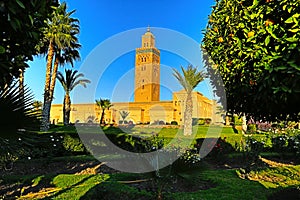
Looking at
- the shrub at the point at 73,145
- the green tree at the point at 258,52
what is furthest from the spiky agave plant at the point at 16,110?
the shrub at the point at 73,145

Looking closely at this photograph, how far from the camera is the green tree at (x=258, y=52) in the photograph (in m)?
3.02

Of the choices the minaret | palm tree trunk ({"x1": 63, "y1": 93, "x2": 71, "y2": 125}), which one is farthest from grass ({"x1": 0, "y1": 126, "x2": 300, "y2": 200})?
palm tree trunk ({"x1": 63, "y1": 93, "x2": 71, "y2": 125})

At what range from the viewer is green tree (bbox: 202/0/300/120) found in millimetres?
3021

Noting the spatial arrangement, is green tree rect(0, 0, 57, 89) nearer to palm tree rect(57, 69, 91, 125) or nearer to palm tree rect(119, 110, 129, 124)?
palm tree rect(57, 69, 91, 125)

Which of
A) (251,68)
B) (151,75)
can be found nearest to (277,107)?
(251,68)

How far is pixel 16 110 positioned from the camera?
10.6ft

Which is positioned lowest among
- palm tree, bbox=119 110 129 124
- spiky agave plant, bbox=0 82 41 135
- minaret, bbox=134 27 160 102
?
spiky agave plant, bbox=0 82 41 135

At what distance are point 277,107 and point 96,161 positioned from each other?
8.39m

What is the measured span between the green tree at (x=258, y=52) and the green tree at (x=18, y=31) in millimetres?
2388

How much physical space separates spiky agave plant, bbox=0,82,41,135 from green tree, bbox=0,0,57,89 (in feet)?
0.53

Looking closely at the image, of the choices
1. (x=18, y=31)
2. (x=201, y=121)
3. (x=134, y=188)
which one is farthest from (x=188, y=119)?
(x=18, y=31)

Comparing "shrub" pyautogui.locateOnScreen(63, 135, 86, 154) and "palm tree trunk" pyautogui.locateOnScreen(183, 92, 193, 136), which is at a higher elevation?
"palm tree trunk" pyautogui.locateOnScreen(183, 92, 193, 136)

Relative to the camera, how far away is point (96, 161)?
11.1 meters

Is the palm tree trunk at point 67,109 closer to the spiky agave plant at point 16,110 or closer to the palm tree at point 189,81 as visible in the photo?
the palm tree at point 189,81
